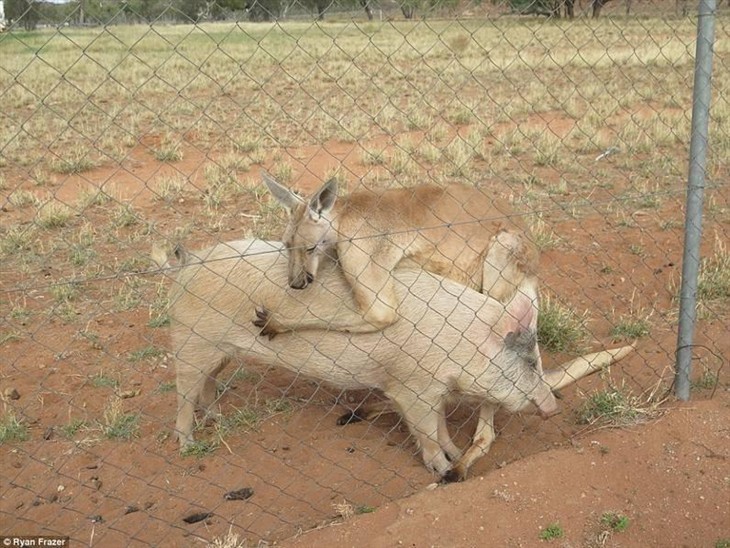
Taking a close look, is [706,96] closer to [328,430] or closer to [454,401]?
[454,401]

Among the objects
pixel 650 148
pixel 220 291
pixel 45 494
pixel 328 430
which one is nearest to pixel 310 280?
pixel 220 291

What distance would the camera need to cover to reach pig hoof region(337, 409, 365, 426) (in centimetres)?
505

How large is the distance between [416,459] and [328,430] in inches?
23.8

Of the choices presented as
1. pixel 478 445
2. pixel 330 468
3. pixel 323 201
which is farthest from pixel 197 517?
pixel 323 201

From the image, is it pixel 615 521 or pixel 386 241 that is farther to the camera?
pixel 386 241

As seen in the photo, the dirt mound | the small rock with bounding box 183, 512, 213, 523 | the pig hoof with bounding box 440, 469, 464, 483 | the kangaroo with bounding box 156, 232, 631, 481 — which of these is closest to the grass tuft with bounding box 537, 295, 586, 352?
the kangaroo with bounding box 156, 232, 631, 481

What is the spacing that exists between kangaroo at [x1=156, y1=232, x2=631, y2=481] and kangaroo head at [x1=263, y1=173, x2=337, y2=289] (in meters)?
0.12

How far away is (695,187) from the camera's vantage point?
433cm

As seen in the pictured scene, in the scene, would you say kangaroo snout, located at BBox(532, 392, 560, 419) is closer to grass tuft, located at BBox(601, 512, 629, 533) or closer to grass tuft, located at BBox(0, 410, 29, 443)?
grass tuft, located at BBox(601, 512, 629, 533)

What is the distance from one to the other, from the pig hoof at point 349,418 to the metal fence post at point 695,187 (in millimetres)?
1901

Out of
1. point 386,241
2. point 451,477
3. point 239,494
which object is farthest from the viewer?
point 386,241

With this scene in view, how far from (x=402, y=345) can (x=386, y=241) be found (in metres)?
0.70

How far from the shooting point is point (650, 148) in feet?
36.3

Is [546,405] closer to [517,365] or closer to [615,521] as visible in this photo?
[517,365]
